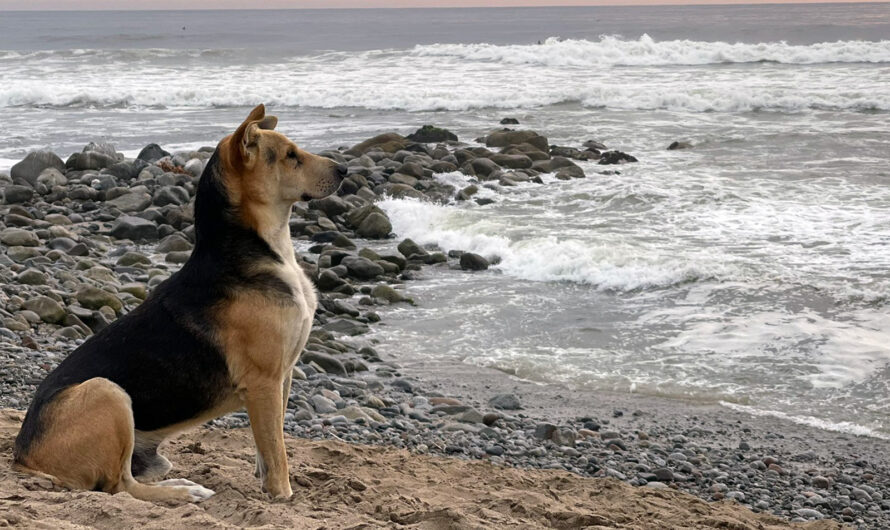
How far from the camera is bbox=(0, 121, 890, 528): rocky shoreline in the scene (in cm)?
698

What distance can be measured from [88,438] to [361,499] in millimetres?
1426

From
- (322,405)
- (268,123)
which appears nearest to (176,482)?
(268,123)

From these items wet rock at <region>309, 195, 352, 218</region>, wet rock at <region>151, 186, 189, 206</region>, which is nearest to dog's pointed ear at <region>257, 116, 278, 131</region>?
wet rock at <region>309, 195, 352, 218</region>

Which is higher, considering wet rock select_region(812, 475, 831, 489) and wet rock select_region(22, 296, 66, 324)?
wet rock select_region(22, 296, 66, 324)

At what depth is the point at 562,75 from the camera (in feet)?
137

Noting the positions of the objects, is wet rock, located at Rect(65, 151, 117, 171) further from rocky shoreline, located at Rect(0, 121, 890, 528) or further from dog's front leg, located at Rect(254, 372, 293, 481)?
dog's front leg, located at Rect(254, 372, 293, 481)

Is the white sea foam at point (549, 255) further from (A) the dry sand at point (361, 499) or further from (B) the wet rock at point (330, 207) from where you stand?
(A) the dry sand at point (361, 499)

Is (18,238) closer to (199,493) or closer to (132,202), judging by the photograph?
(132,202)

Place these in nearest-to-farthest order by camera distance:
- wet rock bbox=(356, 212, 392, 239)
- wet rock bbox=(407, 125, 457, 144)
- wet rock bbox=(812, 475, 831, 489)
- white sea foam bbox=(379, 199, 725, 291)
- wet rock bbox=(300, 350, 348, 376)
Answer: wet rock bbox=(812, 475, 831, 489) < wet rock bbox=(300, 350, 348, 376) < white sea foam bbox=(379, 199, 725, 291) < wet rock bbox=(356, 212, 392, 239) < wet rock bbox=(407, 125, 457, 144)

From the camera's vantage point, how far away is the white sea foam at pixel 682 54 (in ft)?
148

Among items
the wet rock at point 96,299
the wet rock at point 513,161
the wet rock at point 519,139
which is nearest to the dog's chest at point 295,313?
the wet rock at point 96,299

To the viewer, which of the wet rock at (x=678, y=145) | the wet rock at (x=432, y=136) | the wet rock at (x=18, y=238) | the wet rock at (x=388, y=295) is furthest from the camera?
the wet rock at (x=432, y=136)

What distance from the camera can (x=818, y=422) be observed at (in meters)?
8.12

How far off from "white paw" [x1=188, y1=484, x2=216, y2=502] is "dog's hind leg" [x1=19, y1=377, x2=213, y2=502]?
36 centimetres
